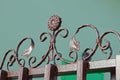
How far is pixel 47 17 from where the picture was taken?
1.34 m

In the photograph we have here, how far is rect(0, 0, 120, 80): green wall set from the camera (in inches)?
50.4

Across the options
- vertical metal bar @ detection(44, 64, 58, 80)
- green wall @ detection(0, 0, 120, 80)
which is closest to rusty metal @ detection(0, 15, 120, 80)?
vertical metal bar @ detection(44, 64, 58, 80)

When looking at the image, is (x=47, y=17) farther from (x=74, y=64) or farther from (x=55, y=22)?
(x=74, y=64)

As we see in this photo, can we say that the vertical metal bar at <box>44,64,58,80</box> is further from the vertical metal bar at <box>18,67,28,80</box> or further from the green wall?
the green wall

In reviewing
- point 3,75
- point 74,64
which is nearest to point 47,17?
point 3,75

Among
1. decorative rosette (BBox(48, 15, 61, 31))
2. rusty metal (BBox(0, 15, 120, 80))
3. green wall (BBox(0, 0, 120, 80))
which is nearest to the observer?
rusty metal (BBox(0, 15, 120, 80))

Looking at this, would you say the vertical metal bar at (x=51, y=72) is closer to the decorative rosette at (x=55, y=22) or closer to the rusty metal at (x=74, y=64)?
the rusty metal at (x=74, y=64)

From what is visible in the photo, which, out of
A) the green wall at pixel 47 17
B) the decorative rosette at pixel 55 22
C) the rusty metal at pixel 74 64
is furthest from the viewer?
the green wall at pixel 47 17

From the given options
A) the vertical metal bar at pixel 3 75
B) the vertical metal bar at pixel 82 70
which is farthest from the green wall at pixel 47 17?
the vertical metal bar at pixel 82 70

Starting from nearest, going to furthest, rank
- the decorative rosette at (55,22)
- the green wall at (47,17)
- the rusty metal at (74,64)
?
1. the rusty metal at (74,64)
2. the decorative rosette at (55,22)
3. the green wall at (47,17)

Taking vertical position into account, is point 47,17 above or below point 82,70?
above

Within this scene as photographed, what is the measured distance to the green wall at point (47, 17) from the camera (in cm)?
128

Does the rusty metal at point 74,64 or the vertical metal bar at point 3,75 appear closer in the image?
the rusty metal at point 74,64

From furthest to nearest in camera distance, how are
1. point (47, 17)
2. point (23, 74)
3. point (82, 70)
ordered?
1. point (47, 17)
2. point (23, 74)
3. point (82, 70)
